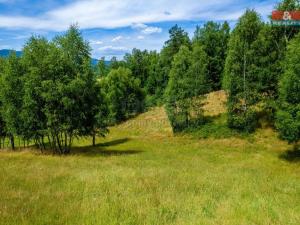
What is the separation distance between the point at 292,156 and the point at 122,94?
59.5 meters

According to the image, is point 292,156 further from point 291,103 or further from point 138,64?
point 138,64

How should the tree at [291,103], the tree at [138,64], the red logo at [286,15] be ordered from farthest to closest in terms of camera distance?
the tree at [138,64] < the red logo at [286,15] < the tree at [291,103]

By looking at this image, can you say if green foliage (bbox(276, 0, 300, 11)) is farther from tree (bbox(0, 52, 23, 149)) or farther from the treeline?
tree (bbox(0, 52, 23, 149))

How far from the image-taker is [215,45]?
79.8 metres

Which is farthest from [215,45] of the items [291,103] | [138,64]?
[291,103]

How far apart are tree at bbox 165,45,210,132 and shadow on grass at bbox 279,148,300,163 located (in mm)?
17627

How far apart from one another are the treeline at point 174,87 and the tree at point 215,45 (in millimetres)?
25283

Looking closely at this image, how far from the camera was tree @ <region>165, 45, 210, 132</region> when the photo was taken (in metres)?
→ 52.2

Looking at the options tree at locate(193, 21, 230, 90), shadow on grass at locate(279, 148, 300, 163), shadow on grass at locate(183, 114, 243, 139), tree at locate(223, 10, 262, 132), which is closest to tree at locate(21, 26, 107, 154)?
shadow on grass at locate(183, 114, 243, 139)

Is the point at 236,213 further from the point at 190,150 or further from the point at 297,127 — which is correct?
the point at 190,150

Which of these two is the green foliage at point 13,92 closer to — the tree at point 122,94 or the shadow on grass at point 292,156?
the shadow on grass at point 292,156

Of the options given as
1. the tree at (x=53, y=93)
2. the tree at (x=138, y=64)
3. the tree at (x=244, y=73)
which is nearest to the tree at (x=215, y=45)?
the tree at (x=244, y=73)

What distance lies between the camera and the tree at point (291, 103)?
103ft

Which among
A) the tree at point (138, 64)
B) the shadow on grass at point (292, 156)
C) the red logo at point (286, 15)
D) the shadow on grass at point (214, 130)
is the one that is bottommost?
the shadow on grass at point (292, 156)
